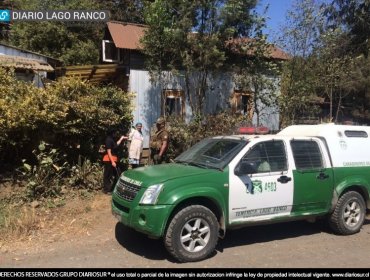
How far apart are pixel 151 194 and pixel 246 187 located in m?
1.42

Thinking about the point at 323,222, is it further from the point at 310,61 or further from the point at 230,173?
the point at 310,61

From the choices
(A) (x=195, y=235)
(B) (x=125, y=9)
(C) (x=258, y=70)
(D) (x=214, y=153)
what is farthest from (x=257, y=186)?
(B) (x=125, y=9)

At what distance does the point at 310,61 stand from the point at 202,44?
3.92m

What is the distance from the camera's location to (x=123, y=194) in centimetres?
646

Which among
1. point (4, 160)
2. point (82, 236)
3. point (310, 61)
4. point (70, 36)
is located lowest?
point (82, 236)

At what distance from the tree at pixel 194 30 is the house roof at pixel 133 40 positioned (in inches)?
18.0

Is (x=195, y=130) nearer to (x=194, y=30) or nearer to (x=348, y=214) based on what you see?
(x=194, y=30)

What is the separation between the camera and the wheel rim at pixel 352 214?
7555mm

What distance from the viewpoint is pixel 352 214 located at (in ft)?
25.0

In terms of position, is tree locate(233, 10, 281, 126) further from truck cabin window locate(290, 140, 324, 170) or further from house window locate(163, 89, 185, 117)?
truck cabin window locate(290, 140, 324, 170)

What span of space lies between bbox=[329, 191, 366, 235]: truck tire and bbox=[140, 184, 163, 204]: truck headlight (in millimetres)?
3210
